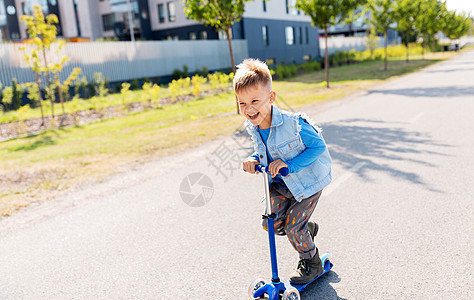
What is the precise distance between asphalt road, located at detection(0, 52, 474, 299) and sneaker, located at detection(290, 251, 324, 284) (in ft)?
0.41

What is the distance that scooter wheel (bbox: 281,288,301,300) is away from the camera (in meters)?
2.72

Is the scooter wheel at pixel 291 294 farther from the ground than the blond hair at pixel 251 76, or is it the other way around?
the blond hair at pixel 251 76

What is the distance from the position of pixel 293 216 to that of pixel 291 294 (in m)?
0.54

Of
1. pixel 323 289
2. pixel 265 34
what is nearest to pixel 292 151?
pixel 323 289

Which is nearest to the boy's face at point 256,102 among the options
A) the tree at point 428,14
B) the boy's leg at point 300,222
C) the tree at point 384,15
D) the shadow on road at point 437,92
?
the boy's leg at point 300,222

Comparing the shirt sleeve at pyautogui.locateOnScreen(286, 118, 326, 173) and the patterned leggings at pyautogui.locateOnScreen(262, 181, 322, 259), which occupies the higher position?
the shirt sleeve at pyautogui.locateOnScreen(286, 118, 326, 173)

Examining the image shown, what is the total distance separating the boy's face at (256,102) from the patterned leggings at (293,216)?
24.7 inches

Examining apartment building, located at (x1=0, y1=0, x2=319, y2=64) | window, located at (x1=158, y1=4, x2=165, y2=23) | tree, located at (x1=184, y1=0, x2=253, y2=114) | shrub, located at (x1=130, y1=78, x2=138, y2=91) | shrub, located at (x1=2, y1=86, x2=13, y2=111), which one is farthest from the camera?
window, located at (x1=158, y1=4, x2=165, y2=23)

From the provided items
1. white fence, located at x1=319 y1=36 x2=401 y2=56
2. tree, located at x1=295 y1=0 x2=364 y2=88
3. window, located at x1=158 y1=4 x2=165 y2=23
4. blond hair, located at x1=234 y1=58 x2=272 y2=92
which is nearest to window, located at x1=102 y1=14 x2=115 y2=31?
window, located at x1=158 y1=4 x2=165 y2=23

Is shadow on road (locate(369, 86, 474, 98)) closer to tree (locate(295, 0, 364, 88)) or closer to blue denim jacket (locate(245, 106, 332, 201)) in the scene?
tree (locate(295, 0, 364, 88))

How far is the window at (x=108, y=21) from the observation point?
4204cm

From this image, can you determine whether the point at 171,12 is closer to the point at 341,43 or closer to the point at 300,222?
the point at 341,43

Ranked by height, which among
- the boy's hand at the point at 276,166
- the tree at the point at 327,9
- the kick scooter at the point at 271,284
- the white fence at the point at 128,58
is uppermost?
the tree at the point at 327,9

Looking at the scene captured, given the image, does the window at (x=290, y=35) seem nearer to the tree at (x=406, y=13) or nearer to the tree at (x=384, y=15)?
the tree at (x=406, y=13)
